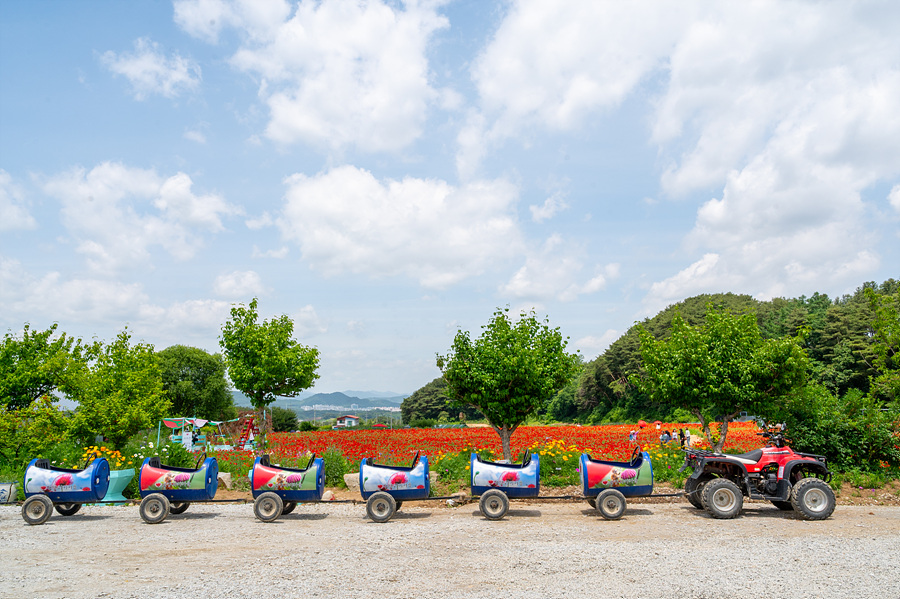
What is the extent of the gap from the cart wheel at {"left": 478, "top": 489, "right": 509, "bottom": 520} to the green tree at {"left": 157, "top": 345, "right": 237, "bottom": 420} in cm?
4540

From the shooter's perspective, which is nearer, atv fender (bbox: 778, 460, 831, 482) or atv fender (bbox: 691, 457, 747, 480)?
atv fender (bbox: 778, 460, 831, 482)

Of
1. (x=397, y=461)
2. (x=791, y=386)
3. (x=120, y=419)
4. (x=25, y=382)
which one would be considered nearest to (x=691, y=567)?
(x=791, y=386)

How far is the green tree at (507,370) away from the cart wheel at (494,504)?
3.50m

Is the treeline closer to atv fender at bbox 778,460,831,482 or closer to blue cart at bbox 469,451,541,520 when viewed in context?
blue cart at bbox 469,451,541,520

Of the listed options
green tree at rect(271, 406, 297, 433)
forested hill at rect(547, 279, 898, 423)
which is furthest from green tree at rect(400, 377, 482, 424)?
green tree at rect(271, 406, 297, 433)

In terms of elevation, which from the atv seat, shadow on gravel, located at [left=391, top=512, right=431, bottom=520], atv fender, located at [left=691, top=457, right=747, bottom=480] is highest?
the atv seat

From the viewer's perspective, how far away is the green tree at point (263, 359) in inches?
642

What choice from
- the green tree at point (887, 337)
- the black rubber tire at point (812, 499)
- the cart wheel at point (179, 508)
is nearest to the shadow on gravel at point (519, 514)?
the black rubber tire at point (812, 499)

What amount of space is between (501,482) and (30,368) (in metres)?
17.6

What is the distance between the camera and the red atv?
9.95 m

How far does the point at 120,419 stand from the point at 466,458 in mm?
9824

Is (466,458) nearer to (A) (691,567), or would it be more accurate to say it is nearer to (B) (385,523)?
(B) (385,523)

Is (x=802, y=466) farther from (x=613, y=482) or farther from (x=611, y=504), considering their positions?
(x=611, y=504)

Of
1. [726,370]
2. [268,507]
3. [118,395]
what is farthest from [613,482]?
[118,395]
